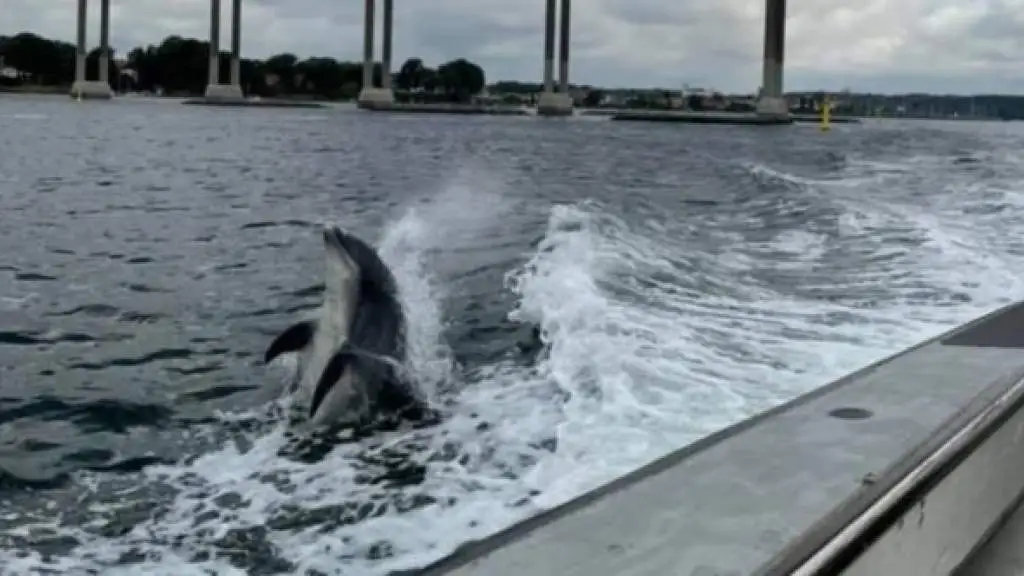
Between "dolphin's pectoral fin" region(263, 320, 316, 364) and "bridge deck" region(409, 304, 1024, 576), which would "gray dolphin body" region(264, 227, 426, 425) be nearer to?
"dolphin's pectoral fin" region(263, 320, 316, 364)

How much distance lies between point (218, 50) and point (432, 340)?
107300 millimetres

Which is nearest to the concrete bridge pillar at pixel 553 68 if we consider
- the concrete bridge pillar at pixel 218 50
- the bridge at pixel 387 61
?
the bridge at pixel 387 61

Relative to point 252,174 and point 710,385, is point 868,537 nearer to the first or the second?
point 710,385

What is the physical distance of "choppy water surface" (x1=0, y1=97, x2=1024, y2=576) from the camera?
207 inches

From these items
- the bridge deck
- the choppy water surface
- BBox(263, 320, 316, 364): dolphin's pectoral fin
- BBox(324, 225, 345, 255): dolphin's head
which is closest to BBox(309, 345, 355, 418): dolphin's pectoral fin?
the choppy water surface

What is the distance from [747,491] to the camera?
8.97ft

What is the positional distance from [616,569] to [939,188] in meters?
21.8

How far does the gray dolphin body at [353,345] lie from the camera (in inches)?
273

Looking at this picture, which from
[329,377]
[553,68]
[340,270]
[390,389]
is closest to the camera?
[329,377]

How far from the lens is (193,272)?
1352 centimetres

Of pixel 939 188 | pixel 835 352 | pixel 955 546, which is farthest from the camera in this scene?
pixel 939 188

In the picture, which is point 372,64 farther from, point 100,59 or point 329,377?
point 329,377

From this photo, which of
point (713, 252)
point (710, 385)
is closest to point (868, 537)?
point (710, 385)

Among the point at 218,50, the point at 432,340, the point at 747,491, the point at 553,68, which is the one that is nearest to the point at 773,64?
the point at 553,68
